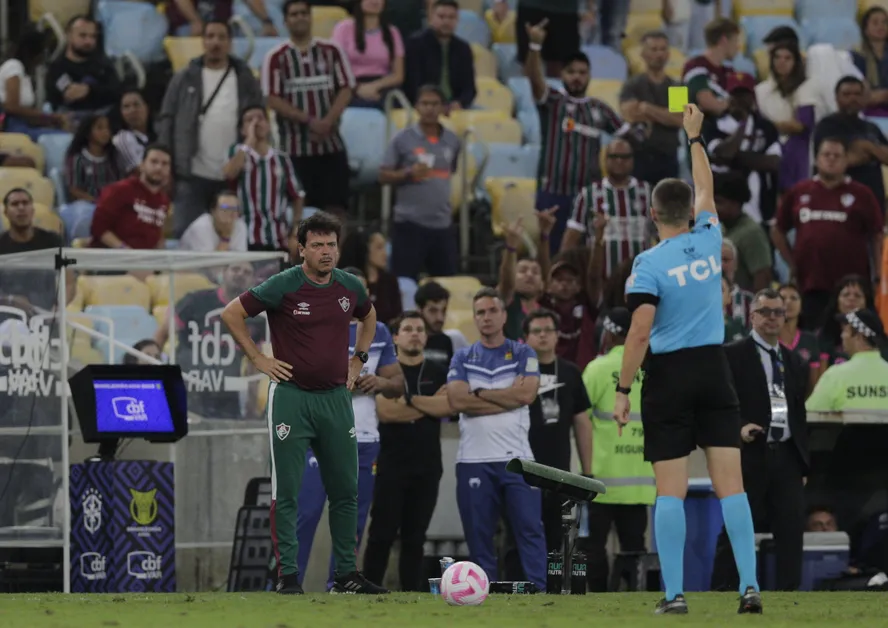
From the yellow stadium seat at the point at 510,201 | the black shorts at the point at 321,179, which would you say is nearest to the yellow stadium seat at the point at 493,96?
the yellow stadium seat at the point at 510,201

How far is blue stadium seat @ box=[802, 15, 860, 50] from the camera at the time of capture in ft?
68.6

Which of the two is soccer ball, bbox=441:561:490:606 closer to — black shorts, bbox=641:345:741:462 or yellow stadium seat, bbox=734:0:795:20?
black shorts, bbox=641:345:741:462

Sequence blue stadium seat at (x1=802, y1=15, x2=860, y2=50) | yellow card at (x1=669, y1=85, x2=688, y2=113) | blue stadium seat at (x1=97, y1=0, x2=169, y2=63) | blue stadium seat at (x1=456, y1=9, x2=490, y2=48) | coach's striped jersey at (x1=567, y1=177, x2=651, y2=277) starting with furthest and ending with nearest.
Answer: blue stadium seat at (x1=802, y1=15, x2=860, y2=50), blue stadium seat at (x1=456, y1=9, x2=490, y2=48), blue stadium seat at (x1=97, y1=0, x2=169, y2=63), coach's striped jersey at (x1=567, y1=177, x2=651, y2=277), yellow card at (x1=669, y1=85, x2=688, y2=113)

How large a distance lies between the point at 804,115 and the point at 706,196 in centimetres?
968

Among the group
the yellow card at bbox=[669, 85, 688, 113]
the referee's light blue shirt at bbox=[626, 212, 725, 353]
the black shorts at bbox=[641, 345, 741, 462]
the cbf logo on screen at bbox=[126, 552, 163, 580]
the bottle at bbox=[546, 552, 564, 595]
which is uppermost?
the yellow card at bbox=[669, 85, 688, 113]

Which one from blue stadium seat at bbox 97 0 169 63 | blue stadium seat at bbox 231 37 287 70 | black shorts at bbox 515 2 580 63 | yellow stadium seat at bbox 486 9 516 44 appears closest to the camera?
blue stadium seat at bbox 97 0 169 63

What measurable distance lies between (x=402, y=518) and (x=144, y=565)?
6.01 ft

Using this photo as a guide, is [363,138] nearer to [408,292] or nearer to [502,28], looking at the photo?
[408,292]

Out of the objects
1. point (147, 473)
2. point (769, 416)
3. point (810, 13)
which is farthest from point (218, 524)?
point (810, 13)

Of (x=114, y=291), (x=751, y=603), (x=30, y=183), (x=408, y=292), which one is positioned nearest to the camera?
(x=751, y=603)

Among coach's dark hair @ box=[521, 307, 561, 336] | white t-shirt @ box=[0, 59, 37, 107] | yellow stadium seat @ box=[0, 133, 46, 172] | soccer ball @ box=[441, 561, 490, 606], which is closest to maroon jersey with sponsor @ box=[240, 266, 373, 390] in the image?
soccer ball @ box=[441, 561, 490, 606]

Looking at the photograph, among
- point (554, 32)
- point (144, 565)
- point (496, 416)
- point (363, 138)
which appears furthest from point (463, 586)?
point (554, 32)

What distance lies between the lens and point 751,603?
29.8ft

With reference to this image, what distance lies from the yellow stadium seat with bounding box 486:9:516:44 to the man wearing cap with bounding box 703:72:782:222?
366 cm
